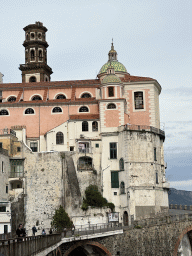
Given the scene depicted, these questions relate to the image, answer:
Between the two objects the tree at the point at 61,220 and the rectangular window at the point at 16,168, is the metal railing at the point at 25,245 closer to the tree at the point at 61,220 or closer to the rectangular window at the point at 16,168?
the tree at the point at 61,220

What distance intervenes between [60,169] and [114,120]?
10.9m

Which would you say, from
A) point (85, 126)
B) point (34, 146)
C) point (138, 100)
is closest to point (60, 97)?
point (85, 126)

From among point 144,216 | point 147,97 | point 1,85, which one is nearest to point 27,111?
point 1,85

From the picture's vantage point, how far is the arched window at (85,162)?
6519cm

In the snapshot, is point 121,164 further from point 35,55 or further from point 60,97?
point 35,55

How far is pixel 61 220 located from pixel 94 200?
18.8 feet

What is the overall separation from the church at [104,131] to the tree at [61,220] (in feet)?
14.5

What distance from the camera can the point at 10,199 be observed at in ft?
205

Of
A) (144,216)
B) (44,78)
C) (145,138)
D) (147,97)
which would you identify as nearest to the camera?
(144,216)

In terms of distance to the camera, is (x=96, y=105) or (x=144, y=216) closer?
(x=144, y=216)

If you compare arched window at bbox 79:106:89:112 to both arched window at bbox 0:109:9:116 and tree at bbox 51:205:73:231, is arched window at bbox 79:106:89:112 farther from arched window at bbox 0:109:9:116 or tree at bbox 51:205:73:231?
tree at bbox 51:205:73:231

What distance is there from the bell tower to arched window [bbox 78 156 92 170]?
75.3 ft

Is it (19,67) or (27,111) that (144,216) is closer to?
(27,111)

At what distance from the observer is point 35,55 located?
8388 cm
